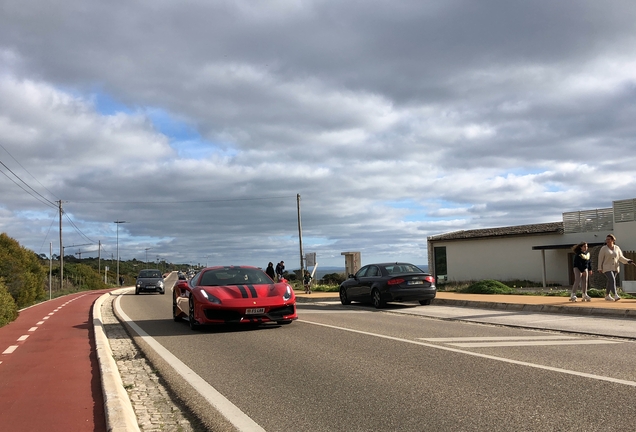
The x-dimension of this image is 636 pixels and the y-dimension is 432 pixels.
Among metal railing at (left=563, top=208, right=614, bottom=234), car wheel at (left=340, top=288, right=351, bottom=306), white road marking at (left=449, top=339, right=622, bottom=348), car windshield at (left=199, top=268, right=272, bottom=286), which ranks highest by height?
metal railing at (left=563, top=208, right=614, bottom=234)

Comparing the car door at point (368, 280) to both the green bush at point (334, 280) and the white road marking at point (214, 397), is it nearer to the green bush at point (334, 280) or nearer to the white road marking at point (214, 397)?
the white road marking at point (214, 397)

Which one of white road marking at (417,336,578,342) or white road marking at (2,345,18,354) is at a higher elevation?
white road marking at (2,345,18,354)

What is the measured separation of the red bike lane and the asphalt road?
44.0 inches

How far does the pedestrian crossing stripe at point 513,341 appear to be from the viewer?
30.1ft

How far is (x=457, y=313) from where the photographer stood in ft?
50.2

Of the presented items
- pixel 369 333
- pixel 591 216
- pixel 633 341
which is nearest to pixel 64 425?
pixel 369 333

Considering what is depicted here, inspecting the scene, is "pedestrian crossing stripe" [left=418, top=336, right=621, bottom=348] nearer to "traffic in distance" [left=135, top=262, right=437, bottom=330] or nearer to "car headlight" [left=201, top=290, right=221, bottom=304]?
"traffic in distance" [left=135, top=262, right=437, bottom=330]

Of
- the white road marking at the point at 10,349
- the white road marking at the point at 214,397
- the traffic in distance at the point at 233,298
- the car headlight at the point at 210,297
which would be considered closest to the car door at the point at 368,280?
the traffic in distance at the point at 233,298

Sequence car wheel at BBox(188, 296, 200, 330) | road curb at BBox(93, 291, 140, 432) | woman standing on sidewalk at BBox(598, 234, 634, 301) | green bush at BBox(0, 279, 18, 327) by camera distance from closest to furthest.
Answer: road curb at BBox(93, 291, 140, 432) → car wheel at BBox(188, 296, 200, 330) → green bush at BBox(0, 279, 18, 327) → woman standing on sidewalk at BBox(598, 234, 634, 301)

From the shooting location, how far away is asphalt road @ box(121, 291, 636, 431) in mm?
4984

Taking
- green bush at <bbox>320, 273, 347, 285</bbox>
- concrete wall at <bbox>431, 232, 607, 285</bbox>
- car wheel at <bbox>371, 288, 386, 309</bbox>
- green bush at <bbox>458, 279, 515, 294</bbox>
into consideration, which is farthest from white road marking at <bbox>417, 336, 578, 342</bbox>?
green bush at <bbox>320, 273, 347, 285</bbox>

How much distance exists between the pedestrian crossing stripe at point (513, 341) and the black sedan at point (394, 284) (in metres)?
7.00

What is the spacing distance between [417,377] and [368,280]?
38.1ft

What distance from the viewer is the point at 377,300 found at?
1761cm
